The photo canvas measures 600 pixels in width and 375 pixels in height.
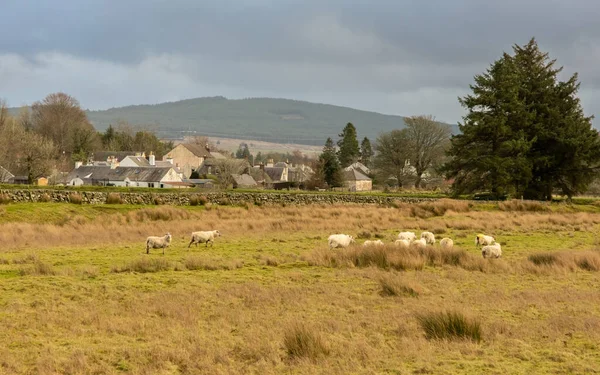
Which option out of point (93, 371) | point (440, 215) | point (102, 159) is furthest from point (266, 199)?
point (102, 159)

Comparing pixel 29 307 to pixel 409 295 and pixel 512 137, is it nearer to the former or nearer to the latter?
pixel 409 295

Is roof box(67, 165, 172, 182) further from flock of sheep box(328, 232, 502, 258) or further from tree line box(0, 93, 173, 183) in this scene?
flock of sheep box(328, 232, 502, 258)

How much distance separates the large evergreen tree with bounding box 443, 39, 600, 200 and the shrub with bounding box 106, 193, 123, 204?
3283cm

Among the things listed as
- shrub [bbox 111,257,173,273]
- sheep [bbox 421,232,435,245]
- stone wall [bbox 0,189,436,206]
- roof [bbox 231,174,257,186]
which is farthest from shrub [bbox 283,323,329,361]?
roof [bbox 231,174,257,186]

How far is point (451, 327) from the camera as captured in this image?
11.0 meters

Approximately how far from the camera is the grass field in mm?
9602

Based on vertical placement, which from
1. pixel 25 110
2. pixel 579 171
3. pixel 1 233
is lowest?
pixel 1 233

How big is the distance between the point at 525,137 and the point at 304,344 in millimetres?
53161

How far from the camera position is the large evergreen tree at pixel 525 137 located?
2210 inches

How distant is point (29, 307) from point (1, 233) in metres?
17.8

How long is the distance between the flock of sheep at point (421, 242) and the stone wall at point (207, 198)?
101ft

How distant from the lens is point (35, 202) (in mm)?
46531

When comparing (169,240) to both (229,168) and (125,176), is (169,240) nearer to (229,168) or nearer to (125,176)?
(125,176)

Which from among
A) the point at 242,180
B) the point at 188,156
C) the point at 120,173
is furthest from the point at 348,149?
the point at 120,173
